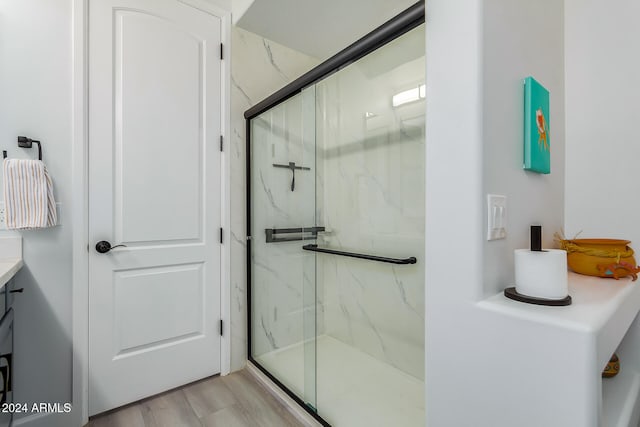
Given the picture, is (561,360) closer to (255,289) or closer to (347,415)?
(347,415)

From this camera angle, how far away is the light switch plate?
90 centimetres

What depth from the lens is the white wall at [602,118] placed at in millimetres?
1350

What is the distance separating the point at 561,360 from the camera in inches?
27.9

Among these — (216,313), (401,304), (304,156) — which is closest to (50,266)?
(216,313)

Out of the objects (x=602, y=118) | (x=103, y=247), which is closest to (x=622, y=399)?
(x=602, y=118)

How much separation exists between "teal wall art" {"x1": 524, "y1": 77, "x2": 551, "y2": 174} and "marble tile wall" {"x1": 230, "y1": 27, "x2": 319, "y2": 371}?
69.7 inches

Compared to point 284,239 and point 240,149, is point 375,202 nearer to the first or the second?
point 284,239

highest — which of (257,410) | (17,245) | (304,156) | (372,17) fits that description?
(372,17)

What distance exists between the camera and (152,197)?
186 centimetres

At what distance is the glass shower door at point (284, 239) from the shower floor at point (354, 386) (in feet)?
0.05

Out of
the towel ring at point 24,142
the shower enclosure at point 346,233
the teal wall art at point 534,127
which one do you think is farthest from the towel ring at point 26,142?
the teal wall art at point 534,127

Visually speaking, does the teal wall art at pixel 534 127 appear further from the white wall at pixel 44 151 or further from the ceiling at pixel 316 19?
the white wall at pixel 44 151

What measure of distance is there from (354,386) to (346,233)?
101 cm

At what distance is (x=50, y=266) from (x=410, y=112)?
221cm
